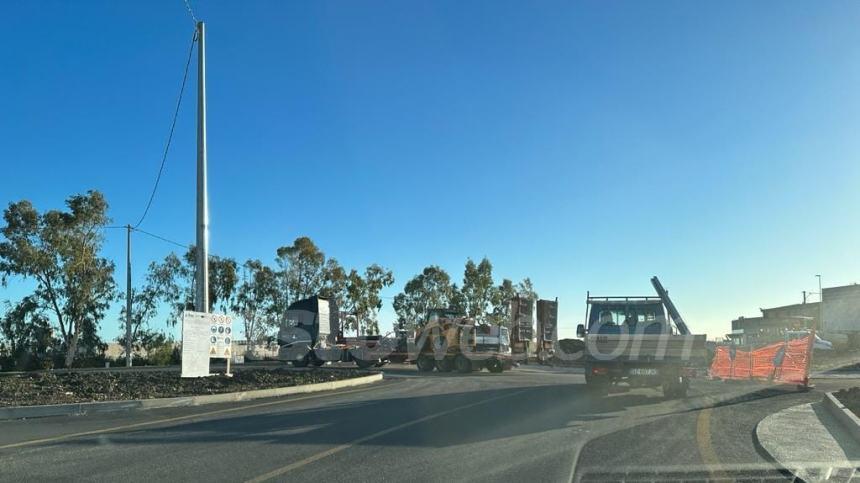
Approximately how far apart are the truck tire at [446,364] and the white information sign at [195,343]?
47.1 feet

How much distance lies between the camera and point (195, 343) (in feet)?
65.0

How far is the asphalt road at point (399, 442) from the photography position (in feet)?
26.4

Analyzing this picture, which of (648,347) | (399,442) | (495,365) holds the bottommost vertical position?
(399,442)

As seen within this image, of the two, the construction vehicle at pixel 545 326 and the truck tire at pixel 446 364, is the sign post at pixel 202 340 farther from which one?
the construction vehicle at pixel 545 326

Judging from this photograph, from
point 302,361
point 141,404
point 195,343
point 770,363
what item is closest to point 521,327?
point 302,361

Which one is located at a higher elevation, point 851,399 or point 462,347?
point 462,347

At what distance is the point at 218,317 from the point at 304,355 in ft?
58.5

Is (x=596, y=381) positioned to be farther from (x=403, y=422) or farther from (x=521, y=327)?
(x=521, y=327)

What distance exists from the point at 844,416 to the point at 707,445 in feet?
12.6

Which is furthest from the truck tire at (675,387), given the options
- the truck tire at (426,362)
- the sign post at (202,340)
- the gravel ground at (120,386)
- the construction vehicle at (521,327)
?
the construction vehicle at (521,327)

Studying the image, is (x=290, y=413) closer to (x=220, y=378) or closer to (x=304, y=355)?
(x=220, y=378)

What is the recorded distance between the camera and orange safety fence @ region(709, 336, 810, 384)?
73.8ft

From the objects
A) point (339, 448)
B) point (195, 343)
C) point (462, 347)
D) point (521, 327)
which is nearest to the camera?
point (339, 448)

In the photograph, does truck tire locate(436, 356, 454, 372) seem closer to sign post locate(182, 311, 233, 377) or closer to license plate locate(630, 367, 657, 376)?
sign post locate(182, 311, 233, 377)
